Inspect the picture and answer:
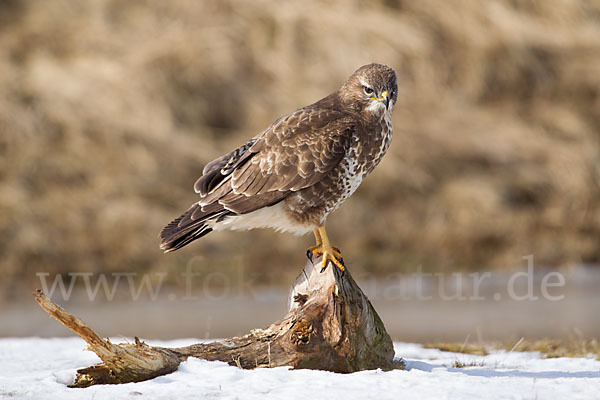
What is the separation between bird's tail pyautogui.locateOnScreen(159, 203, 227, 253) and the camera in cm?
455

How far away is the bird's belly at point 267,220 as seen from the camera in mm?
4801

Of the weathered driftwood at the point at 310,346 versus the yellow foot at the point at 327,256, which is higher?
the yellow foot at the point at 327,256

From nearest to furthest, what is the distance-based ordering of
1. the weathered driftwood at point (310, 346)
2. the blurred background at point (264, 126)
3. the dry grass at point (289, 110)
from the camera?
the weathered driftwood at point (310, 346) → the blurred background at point (264, 126) → the dry grass at point (289, 110)

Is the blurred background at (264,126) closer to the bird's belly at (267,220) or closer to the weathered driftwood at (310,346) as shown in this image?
the bird's belly at (267,220)

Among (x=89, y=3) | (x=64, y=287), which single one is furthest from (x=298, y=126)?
(x=89, y=3)

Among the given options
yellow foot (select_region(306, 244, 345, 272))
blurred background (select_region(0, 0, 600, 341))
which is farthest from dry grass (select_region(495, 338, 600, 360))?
yellow foot (select_region(306, 244, 345, 272))

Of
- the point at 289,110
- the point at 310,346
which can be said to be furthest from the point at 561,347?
the point at 289,110

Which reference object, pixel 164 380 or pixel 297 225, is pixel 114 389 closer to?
pixel 164 380

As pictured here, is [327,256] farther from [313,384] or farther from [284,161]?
[313,384]

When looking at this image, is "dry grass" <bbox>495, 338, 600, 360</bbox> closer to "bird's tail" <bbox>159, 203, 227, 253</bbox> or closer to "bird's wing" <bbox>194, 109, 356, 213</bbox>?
"bird's wing" <bbox>194, 109, 356, 213</bbox>

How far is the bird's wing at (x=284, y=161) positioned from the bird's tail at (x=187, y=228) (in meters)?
0.05

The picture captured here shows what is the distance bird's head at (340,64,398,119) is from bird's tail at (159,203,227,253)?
1.10 metres

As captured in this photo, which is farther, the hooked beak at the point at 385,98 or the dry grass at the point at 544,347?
the dry grass at the point at 544,347

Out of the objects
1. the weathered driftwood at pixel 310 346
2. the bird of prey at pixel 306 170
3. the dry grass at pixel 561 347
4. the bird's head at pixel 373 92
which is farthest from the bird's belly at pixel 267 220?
the dry grass at pixel 561 347
